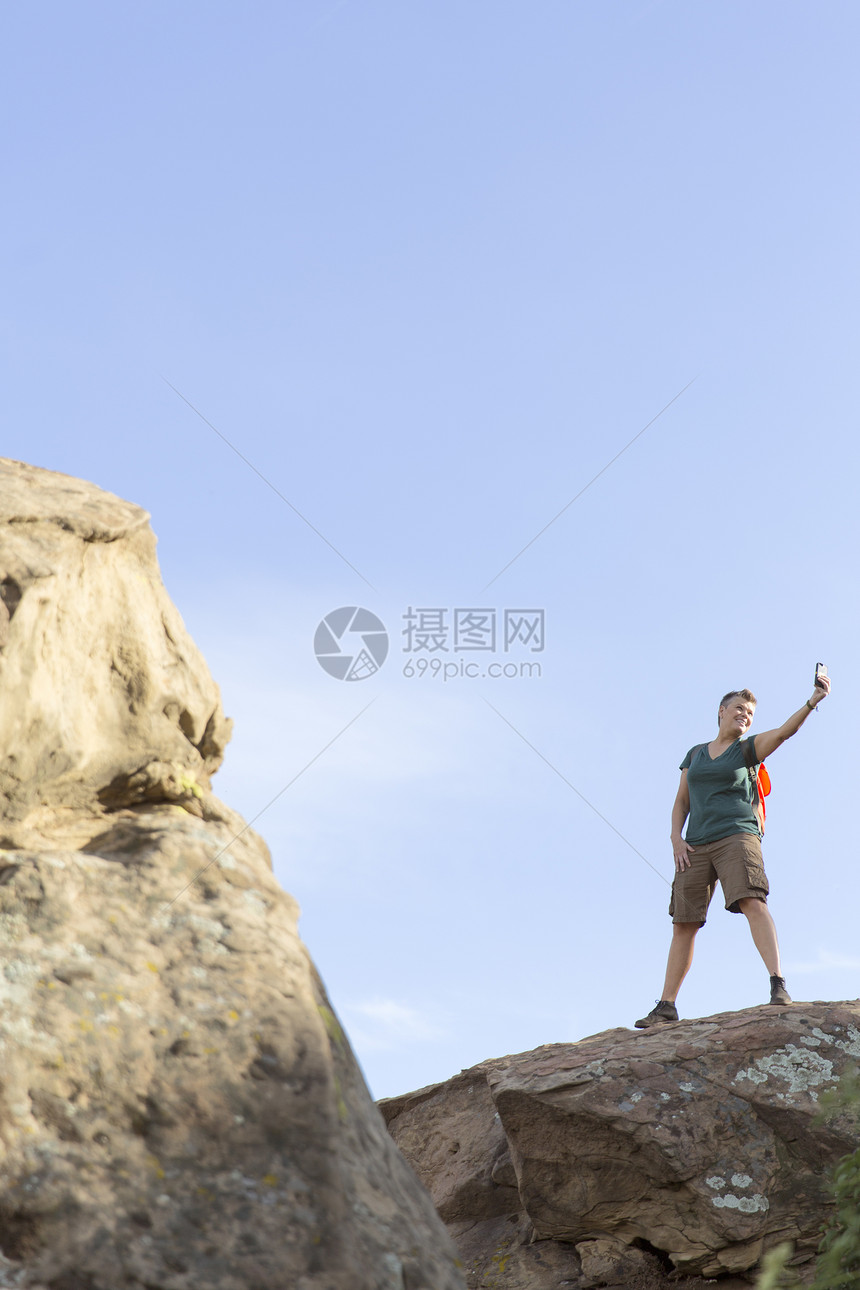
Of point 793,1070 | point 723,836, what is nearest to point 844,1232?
point 793,1070

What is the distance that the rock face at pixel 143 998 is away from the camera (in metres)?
3.34

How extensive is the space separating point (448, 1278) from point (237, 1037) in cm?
102

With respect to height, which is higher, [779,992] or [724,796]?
[724,796]

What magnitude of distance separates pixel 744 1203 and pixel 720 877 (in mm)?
2214

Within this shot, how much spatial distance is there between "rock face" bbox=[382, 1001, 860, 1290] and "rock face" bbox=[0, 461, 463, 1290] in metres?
2.55

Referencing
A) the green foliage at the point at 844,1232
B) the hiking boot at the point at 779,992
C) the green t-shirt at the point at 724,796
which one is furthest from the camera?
the green t-shirt at the point at 724,796

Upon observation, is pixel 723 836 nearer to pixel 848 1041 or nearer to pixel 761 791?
pixel 761 791

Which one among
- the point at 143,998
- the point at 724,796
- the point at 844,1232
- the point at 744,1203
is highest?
the point at 724,796

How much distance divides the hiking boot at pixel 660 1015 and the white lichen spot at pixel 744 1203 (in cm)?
143

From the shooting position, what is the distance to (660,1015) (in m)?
7.45

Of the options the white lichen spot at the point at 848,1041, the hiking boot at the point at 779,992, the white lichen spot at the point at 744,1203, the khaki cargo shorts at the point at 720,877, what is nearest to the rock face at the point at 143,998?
the white lichen spot at the point at 744,1203

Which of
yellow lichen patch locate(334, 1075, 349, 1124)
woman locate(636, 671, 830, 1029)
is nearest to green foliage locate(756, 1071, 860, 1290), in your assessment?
yellow lichen patch locate(334, 1075, 349, 1124)

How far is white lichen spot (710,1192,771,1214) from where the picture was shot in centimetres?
594

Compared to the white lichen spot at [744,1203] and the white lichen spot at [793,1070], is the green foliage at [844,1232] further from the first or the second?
the white lichen spot at [793,1070]
